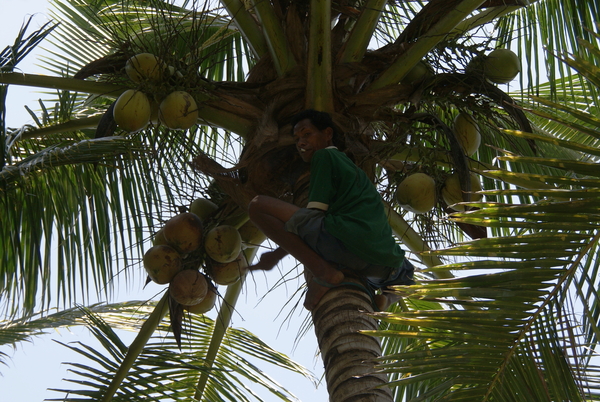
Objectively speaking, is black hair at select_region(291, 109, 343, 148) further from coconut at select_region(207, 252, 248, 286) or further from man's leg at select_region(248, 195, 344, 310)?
coconut at select_region(207, 252, 248, 286)

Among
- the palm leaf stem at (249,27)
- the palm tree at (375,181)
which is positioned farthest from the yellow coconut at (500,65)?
the palm leaf stem at (249,27)

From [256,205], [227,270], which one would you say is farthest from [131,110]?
[227,270]

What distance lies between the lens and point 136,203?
14.7ft

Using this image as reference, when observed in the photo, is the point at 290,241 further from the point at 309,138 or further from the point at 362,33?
the point at 362,33

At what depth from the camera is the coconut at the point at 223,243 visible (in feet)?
10.2

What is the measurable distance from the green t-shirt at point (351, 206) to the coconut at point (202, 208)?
2.44 feet

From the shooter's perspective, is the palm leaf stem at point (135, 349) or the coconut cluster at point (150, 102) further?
the palm leaf stem at point (135, 349)

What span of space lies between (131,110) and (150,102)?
16 cm

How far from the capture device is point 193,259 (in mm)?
3229

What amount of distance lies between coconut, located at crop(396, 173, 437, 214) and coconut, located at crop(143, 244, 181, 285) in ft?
3.23

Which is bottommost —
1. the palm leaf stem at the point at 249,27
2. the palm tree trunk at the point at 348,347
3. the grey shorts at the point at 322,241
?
the palm tree trunk at the point at 348,347

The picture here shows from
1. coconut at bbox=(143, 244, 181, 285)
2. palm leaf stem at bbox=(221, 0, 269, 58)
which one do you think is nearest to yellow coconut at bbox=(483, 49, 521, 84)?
palm leaf stem at bbox=(221, 0, 269, 58)

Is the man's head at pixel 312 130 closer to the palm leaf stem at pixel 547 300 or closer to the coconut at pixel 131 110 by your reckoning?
the coconut at pixel 131 110

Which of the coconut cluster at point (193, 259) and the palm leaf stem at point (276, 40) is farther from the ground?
the palm leaf stem at point (276, 40)
